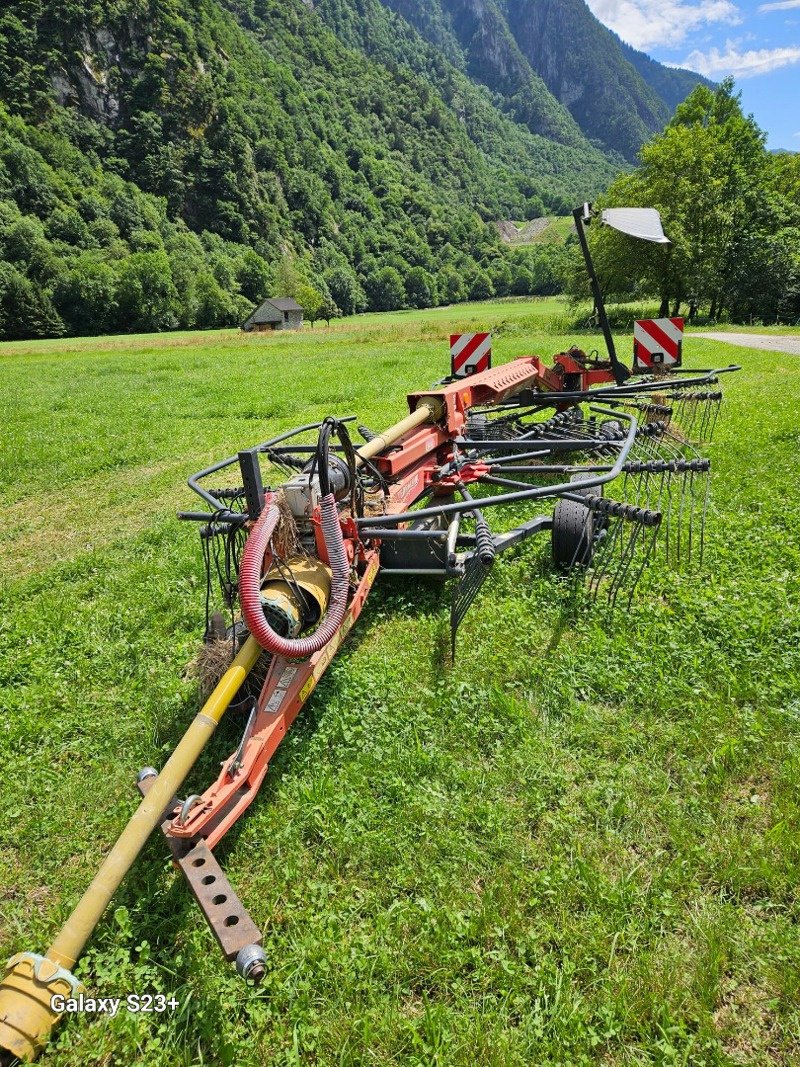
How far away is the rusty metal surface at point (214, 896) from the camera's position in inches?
83.4

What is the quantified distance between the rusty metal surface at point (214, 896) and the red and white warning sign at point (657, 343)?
798 cm

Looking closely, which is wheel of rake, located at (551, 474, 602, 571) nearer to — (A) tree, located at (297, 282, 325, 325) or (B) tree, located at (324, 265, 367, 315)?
(A) tree, located at (297, 282, 325, 325)

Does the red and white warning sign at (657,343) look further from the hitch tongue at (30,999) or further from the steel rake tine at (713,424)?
the hitch tongue at (30,999)

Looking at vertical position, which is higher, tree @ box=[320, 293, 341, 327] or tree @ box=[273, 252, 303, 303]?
tree @ box=[273, 252, 303, 303]

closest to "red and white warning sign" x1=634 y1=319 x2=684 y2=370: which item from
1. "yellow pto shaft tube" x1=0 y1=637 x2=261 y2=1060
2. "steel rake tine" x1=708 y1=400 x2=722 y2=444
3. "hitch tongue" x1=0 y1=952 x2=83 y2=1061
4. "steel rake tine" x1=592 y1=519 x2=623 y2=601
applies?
"steel rake tine" x1=708 y1=400 x2=722 y2=444

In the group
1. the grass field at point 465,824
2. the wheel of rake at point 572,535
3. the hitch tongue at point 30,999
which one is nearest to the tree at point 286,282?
the wheel of rake at point 572,535

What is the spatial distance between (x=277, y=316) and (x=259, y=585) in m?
79.8

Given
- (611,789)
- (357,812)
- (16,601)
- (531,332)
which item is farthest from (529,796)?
(531,332)

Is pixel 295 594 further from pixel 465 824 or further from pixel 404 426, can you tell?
pixel 404 426

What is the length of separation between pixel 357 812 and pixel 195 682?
1775 millimetres

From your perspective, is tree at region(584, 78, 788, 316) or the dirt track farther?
tree at region(584, 78, 788, 316)

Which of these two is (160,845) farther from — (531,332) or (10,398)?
(531,332)

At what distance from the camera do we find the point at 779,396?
11344 millimetres

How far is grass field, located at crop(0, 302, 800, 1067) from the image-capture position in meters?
2.23
